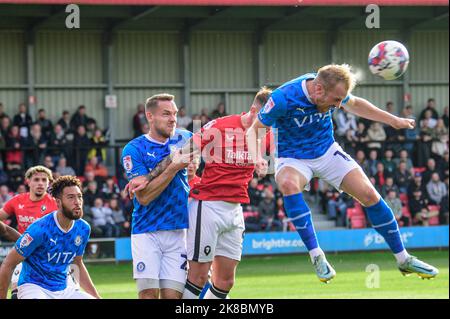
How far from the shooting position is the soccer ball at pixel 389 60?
918 cm

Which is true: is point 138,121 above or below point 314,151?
above

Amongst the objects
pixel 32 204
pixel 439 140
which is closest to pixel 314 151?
pixel 32 204

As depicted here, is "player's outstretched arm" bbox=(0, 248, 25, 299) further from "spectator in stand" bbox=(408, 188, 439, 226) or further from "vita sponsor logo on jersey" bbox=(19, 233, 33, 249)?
"spectator in stand" bbox=(408, 188, 439, 226)

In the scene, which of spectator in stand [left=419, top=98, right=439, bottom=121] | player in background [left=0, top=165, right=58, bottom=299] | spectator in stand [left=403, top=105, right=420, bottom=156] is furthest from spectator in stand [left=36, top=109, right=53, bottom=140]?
player in background [left=0, top=165, right=58, bottom=299]

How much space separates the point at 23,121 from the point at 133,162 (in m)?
14.6

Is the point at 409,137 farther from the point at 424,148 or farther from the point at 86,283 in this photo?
the point at 86,283

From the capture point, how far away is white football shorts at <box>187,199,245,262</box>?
376 inches

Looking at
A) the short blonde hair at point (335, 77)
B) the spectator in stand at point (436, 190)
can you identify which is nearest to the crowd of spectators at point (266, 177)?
the spectator in stand at point (436, 190)

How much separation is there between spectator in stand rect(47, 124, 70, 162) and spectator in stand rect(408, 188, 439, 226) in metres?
8.39

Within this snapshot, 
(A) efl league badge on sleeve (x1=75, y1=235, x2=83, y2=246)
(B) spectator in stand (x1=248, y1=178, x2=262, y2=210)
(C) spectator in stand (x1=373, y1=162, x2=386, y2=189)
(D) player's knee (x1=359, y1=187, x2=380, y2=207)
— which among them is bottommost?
(B) spectator in stand (x1=248, y1=178, x2=262, y2=210)

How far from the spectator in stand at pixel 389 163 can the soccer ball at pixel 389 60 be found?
604 inches

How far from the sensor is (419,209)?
24531 millimetres
